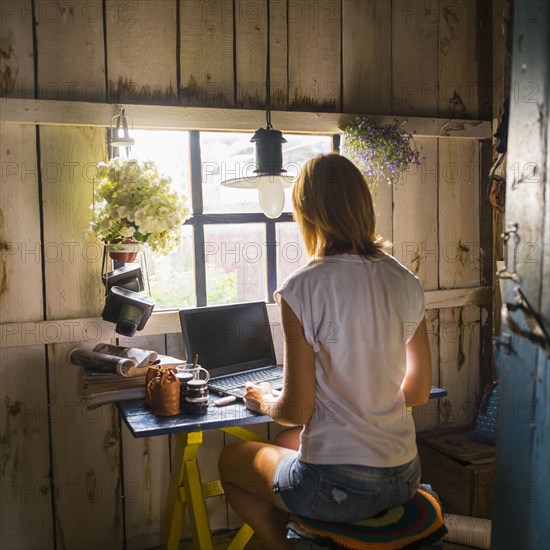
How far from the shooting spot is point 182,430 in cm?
213

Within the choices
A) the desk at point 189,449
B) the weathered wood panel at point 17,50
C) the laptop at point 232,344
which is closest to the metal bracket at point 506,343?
the desk at point 189,449

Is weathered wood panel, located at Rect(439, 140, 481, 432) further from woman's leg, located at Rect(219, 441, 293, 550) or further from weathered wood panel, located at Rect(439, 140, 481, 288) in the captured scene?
woman's leg, located at Rect(219, 441, 293, 550)

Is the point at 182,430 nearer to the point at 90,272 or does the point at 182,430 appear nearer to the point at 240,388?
the point at 240,388

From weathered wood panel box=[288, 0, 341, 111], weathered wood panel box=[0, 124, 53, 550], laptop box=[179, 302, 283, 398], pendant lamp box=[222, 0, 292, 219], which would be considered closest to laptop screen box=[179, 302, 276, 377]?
laptop box=[179, 302, 283, 398]

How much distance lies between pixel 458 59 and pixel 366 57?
572 millimetres

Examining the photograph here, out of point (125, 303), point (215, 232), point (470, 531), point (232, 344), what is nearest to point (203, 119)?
point (215, 232)

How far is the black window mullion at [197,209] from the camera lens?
293 centimetres

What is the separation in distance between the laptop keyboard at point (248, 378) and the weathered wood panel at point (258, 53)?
1.24 m

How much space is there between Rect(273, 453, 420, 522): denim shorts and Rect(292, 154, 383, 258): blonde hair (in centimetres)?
62

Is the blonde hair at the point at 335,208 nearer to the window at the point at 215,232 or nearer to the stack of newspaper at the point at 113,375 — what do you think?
the stack of newspaper at the point at 113,375

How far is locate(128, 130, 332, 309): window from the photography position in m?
2.92

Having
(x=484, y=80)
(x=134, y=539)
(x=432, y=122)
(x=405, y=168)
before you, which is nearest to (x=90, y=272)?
(x=134, y=539)

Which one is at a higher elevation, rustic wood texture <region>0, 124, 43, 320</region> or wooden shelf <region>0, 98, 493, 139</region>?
wooden shelf <region>0, 98, 493, 139</region>

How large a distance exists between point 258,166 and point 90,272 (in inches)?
34.9
